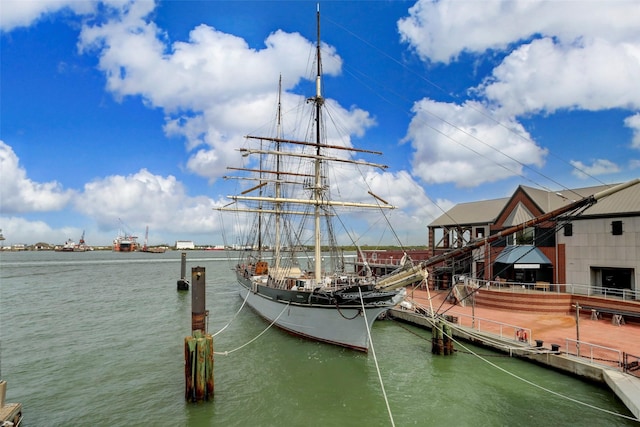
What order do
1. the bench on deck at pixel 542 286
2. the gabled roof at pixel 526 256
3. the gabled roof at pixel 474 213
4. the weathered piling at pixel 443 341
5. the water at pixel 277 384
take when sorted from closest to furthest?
1. the water at pixel 277 384
2. the weathered piling at pixel 443 341
3. the bench on deck at pixel 542 286
4. the gabled roof at pixel 526 256
5. the gabled roof at pixel 474 213

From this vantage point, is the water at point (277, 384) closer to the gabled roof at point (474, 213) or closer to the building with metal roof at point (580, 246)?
the building with metal roof at point (580, 246)

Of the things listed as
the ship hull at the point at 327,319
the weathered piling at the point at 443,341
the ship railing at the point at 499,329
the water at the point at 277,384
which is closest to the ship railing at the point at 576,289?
the ship railing at the point at 499,329

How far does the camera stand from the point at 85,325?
1067 inches

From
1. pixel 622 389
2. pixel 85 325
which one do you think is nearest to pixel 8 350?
pixel 85 325

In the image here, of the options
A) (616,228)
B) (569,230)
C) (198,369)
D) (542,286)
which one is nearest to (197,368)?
(198,369)

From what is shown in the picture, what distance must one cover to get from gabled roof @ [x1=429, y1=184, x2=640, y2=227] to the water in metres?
7.71

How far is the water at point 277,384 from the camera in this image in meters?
12.6

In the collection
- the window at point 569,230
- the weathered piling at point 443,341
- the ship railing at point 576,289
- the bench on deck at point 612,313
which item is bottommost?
the weathered piling at point 443,341

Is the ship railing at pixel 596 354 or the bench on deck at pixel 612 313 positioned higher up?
the bench on deck at pixel 612 313

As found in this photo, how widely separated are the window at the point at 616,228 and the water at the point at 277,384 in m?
14.5

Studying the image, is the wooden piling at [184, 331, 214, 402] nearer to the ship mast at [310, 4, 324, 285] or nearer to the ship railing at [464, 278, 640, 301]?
the ship mast at [310, 4, 324, 285]

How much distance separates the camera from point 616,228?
24.7 meters

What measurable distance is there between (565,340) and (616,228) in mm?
13473

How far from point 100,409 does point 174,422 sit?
343cm
